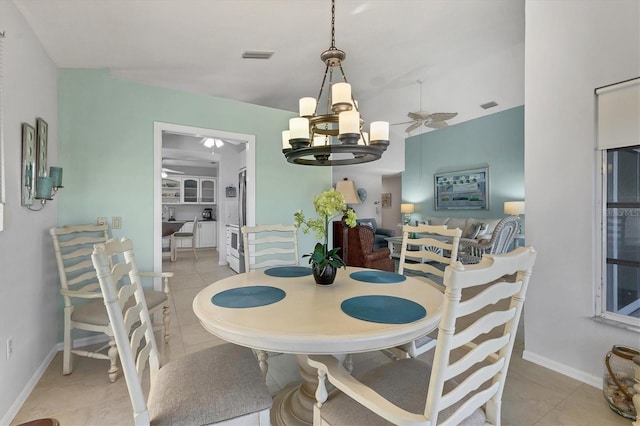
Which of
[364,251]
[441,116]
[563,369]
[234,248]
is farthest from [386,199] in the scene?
[563,369]

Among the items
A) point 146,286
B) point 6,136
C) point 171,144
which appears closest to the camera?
point 6,136

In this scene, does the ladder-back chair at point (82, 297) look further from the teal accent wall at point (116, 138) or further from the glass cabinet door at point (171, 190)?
the glass cabinet door at point (171, 190)

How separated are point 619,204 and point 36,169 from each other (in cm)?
389

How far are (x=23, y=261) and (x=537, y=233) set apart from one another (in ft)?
11.6

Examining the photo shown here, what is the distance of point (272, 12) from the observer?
2312 millimetres

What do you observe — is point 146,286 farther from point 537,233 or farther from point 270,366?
point 537,233

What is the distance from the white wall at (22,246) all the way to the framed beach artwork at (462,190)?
6.81 meters

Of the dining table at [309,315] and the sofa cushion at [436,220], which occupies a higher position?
the sofa cushion at [436,220]

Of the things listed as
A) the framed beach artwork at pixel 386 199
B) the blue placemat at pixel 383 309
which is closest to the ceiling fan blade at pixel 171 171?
the framed beach artwork at pixel 386 199

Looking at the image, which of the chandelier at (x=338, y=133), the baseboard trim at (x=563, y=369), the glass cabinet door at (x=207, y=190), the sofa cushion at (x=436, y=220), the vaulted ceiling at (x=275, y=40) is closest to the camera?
the chandelier at (x=338, y=133)

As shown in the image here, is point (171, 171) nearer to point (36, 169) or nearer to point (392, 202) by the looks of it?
point (36, 169)

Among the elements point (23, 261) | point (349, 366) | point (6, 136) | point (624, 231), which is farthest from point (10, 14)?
point (624, 231)

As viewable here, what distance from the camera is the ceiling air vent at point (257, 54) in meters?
2.89

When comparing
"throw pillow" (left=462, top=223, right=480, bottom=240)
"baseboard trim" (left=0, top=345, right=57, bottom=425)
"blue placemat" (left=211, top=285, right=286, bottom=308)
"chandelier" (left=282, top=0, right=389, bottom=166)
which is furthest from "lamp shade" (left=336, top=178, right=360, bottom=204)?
"baseboard trim" (left=0, top=345, right=57, bottom=425)
